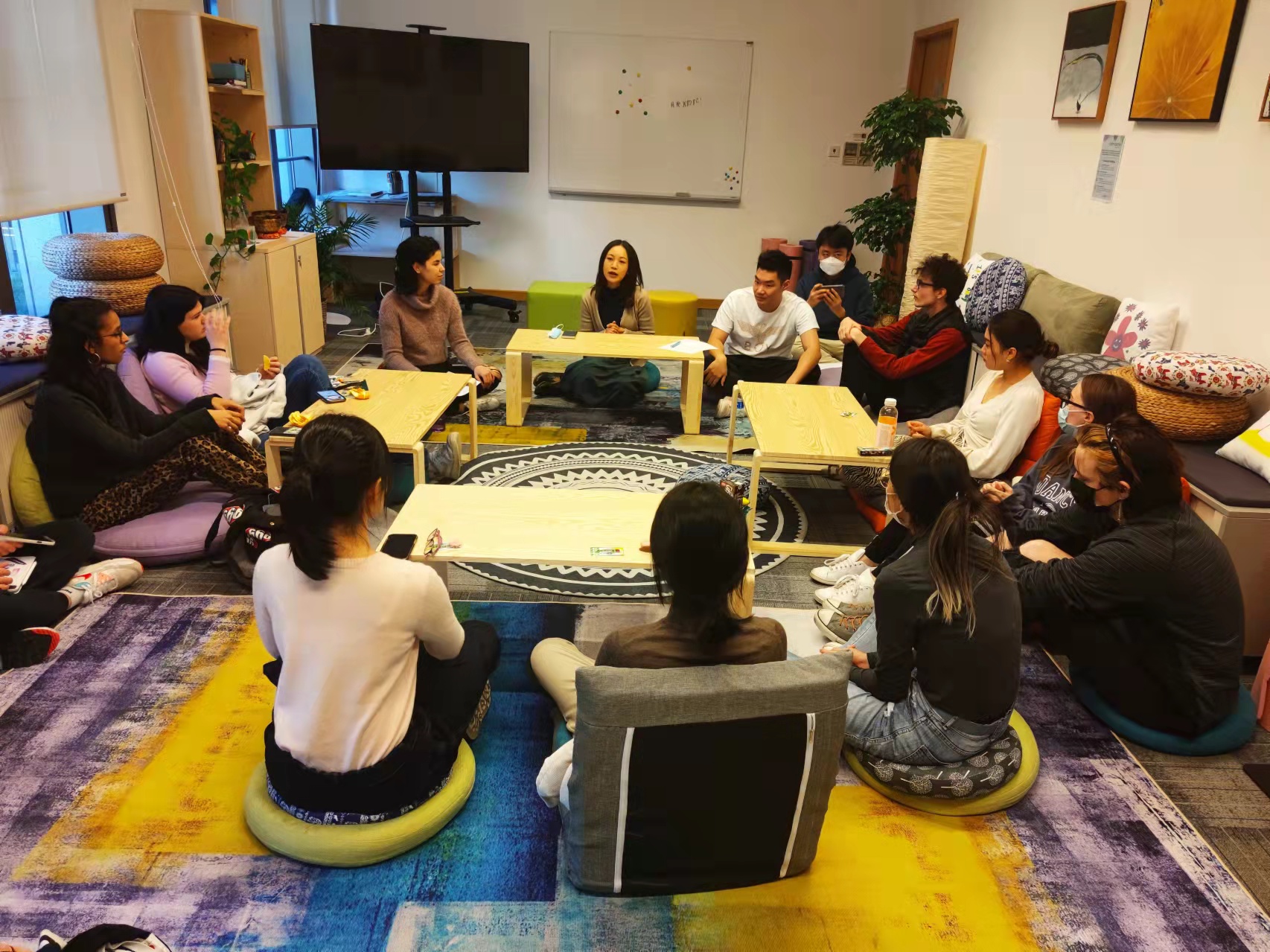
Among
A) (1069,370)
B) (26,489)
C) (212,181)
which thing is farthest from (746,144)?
(26,489)

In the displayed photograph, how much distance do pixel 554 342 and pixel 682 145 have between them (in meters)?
3.33

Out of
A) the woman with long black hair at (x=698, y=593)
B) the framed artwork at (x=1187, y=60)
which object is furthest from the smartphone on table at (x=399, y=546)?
the framed artwork at (x=1187, y=60)

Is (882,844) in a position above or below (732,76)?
below

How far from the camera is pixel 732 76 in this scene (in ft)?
23.7

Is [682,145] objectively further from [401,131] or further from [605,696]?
[605,696]

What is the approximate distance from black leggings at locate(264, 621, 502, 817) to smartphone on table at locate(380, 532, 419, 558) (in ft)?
1.02

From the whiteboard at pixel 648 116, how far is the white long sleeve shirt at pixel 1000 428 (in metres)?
4.48

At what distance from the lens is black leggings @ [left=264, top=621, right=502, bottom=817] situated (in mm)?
1946

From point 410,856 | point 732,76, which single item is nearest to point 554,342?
point 410,856

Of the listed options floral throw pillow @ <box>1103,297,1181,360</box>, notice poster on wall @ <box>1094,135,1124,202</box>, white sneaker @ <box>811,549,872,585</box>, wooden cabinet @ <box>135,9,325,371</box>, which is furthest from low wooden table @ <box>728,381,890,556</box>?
wooden cabinet @ <box>135,9,325,371</box>

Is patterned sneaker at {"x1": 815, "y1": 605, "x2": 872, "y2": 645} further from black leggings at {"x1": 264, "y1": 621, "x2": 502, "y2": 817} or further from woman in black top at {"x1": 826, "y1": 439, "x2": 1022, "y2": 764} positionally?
black leggings at {"x1": 264, "y1": 621, "x2": 502, "y2": 817}

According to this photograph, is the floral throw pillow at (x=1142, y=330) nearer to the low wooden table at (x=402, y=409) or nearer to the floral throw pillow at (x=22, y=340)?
the low wooden table at (x=402, y=409)

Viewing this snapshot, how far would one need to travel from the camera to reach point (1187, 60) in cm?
367

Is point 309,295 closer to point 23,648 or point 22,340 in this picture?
point 22,340
